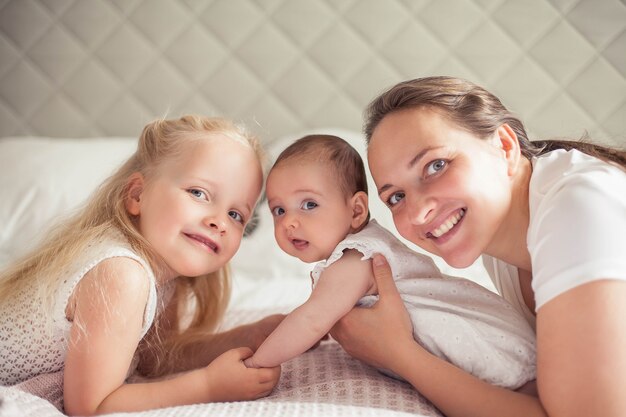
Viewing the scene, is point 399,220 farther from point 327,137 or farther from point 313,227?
point 327,137

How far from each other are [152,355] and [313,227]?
0.53m

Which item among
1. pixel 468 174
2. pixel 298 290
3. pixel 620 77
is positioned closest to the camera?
pixel 468 174

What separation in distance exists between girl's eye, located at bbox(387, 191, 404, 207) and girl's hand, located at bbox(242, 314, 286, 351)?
44 centimetres

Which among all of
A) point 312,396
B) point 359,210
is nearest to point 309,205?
point 359,210

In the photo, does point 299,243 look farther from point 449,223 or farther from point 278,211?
point 449,223

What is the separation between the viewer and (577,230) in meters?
0.95

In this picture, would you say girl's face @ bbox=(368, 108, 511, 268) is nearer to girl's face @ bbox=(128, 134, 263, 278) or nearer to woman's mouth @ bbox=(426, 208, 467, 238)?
woman's mouth @ bbox=(426, 208, 467, 238)

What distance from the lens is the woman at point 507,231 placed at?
36.3 inches

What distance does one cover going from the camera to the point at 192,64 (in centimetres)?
267

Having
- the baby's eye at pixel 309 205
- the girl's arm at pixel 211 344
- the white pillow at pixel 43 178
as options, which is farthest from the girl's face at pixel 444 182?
the white pillow at pixel 43 178

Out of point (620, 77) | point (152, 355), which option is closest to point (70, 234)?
point (152, 355)

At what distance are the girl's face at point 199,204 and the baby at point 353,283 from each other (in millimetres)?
79

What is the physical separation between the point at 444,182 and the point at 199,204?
530mm

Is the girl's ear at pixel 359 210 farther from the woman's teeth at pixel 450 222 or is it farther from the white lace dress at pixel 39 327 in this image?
the white lace dress at pixel 39 327
